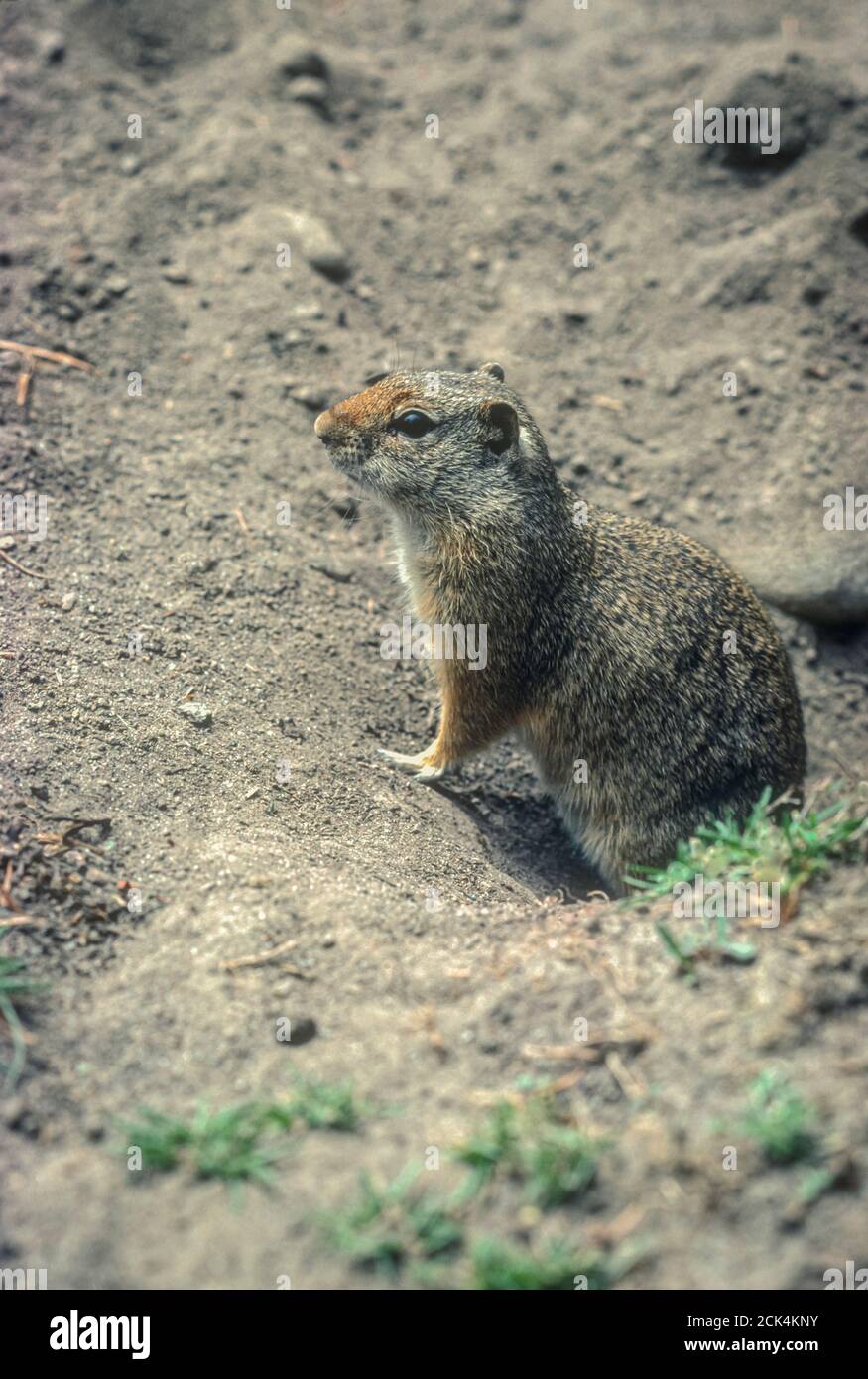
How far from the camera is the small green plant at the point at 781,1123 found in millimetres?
2936

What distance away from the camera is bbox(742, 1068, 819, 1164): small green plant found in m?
2.94

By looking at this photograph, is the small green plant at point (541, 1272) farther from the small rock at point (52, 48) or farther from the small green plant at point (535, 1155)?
the small rock at point (52, 48)

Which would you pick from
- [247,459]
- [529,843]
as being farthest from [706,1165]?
[247,459]

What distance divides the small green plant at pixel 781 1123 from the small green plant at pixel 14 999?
83.1 inches

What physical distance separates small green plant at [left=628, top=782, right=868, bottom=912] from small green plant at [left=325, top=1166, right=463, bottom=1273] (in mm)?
1518

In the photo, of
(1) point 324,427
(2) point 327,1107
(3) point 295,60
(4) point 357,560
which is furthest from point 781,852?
(3) point 295,60

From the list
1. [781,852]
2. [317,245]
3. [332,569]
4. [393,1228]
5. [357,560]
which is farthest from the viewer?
[317,245]

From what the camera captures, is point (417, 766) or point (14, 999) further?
point (417, 766)

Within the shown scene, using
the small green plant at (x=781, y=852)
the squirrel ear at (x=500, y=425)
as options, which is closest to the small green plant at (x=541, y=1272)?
the small green plant at (x=781, y=852)

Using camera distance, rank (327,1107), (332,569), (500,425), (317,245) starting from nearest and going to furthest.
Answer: (327,1107), (500,425), (332,569), (317,245)

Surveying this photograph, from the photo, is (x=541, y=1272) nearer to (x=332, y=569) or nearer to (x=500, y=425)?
(x=500, y=425)

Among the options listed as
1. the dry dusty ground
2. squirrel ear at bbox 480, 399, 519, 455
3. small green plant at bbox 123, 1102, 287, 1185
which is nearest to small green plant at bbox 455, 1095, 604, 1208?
the dry dusty ground

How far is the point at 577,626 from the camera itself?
17.4ft

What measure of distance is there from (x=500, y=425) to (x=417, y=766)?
5.69 feet
